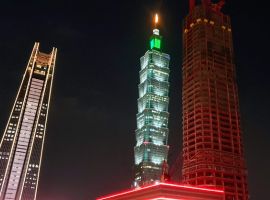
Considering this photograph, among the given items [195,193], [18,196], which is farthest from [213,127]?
[18,196]

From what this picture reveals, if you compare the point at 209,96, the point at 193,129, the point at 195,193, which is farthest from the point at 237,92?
the point at 195,193

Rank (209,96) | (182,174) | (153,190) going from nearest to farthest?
(153,190) → (182,174) → (209,96)

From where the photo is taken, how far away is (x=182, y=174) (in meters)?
176

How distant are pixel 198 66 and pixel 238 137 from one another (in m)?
45.6

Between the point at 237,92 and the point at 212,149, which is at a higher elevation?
the point at 237,92

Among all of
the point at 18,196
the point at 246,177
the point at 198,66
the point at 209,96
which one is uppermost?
the point at 198,66

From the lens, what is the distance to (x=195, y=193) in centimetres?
9519

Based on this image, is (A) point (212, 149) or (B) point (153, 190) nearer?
(B) point (153, 190)

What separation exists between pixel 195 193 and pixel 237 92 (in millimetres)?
116000

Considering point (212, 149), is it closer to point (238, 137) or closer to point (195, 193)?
point (238, 137)

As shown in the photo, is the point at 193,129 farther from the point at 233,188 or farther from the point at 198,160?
the point at 233,188

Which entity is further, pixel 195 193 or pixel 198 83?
pixel 198 83

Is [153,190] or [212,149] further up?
[212,149]

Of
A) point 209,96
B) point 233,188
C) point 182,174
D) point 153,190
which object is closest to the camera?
point 153,190
